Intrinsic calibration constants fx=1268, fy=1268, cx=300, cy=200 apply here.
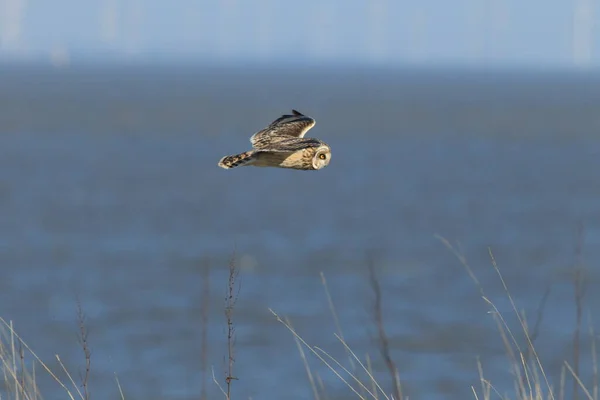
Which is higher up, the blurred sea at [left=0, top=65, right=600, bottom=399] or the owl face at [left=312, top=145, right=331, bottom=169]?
the owl face at [left=312, top=145, right=331, bottom=169]

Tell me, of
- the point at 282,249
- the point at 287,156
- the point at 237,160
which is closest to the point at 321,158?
the point at 287,156

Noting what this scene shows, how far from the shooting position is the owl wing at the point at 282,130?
18.0ft

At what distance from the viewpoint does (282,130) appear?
228 inches

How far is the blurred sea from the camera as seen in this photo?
2112cm

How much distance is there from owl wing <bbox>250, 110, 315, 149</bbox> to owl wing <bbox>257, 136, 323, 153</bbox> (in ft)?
0.12

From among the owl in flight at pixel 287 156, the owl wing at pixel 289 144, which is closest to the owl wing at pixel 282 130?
the owl wing at pixel 289 144

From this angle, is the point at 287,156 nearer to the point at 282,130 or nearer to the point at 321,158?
the point at 321,158

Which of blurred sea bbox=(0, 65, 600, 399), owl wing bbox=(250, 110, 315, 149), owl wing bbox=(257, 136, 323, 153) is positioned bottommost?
blurred sea bbox=(0, 65, 600, 399)

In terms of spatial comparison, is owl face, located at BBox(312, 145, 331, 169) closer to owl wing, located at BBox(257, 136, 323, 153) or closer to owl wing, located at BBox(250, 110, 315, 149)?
owl wing, located at BBox(257, 136, 323, 153)

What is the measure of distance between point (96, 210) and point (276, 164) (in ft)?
126

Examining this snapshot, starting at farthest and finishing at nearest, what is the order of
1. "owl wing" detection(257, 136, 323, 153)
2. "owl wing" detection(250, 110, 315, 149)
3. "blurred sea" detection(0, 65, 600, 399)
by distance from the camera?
"blurred sea" detection(0, 65, 600, 399) < "owl wing" detection(250, 110, 315, 149) < "owl wing" detection(257, 136, 323, 153)

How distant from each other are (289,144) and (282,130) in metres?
0.76

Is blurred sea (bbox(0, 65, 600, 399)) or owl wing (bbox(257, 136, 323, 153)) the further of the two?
blurred sea (bbox(0, 65, 600, 399))

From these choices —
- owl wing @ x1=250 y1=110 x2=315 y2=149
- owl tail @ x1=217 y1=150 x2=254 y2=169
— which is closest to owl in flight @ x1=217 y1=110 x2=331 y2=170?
owl tail @ x1=217 y1=150 x2=254 y2=169
